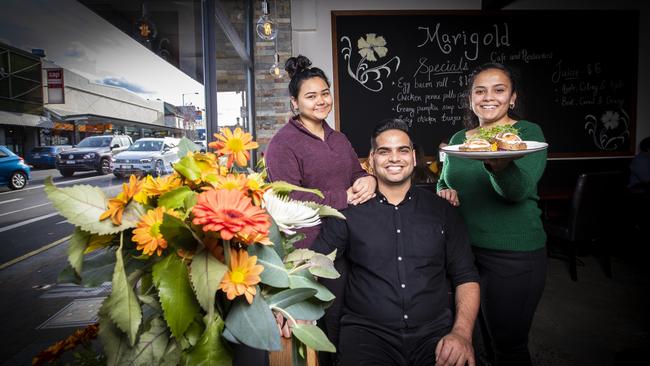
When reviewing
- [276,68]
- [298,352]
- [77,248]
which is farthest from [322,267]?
[276,68]

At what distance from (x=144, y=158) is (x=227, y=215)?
0.69 meters

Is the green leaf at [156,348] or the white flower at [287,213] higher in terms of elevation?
the white flower at [287,213]

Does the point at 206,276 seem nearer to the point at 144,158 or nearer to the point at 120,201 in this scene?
the point at 120,201

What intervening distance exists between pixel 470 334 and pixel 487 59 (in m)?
3.43

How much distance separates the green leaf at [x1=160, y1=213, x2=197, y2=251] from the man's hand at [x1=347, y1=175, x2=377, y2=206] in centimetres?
96

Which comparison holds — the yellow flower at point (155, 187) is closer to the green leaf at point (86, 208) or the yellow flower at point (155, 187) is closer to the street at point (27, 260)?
the green leaf at point (86, 208)

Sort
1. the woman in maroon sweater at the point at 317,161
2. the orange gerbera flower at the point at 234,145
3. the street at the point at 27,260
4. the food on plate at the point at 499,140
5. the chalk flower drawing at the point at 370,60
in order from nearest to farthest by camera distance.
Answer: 1. the orange gerbera flower at the point at 234,145
2. the street at the point at 27,260
3. the food on plate at the point at 499,140
4. the woman in maroon sweater at the point at 317,161
5. the chalk flower drawing at the point at 370,60

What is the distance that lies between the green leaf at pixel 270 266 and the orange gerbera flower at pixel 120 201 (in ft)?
0.67

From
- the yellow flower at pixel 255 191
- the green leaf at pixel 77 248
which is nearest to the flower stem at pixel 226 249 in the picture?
the yellow flower at pixel 255 191

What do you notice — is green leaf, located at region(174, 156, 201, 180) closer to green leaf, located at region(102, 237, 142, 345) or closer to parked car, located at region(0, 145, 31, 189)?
green leaf, located at region(102, 237, 142, 345)

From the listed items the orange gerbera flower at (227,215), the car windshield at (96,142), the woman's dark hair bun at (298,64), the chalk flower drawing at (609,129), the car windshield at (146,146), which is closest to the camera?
the orange gerbera flower at (227,215)

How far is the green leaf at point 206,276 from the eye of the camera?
551 mm

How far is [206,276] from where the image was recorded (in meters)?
0.56

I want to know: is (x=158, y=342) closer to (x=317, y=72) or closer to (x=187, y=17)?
(x=317, y=72)
